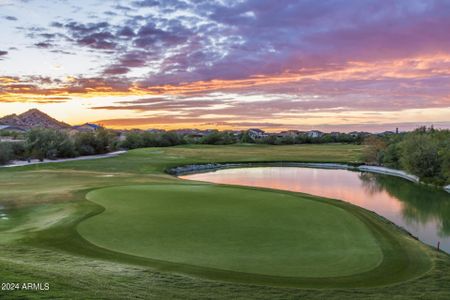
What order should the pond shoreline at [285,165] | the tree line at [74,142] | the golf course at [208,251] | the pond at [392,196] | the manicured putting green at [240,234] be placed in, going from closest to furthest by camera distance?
1. the golf course at [208,251]
2. the manicured putting green at [240,234]
3. the pond at [392,196]
4. the pond shoreline at [285,165]
5. the tree line at [74,142]

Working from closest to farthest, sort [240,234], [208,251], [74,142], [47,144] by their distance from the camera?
[208,251]
[240,234]
[47,144]
[74,142]

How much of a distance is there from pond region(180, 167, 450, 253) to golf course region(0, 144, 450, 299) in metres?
4.42

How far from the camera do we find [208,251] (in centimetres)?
1308

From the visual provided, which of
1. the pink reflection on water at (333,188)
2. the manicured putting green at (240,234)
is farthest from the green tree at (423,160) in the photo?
the manicured putting green at (240,234)

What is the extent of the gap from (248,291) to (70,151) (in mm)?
69248

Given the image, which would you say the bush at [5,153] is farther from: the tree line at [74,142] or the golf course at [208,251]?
the golf course at [208,251]

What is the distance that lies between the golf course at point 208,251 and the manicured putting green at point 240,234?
0.04 metres

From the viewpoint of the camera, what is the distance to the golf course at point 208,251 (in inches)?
372

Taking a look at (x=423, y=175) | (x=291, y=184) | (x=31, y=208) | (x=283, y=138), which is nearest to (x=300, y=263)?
(x=31, y=208)

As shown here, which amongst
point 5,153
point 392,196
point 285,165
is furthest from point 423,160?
point 5,153

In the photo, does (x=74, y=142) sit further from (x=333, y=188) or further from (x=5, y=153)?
(x=333, y=188)

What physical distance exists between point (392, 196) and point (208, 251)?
29060 millimetres

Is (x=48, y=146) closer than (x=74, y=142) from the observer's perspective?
Yes

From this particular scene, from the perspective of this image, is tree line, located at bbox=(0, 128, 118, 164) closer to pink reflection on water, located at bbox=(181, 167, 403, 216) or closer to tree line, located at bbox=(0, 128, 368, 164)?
tree line, located at bbox=(0, 128, 368, 164)
